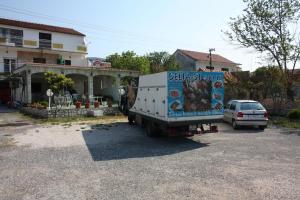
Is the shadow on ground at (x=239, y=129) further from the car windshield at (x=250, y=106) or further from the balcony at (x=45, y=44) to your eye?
the balcony at (x=45, y=44)

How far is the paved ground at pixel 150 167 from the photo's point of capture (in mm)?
5770

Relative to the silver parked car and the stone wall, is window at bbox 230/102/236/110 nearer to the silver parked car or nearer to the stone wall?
the silver parked car

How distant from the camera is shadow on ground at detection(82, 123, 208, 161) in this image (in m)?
9.18

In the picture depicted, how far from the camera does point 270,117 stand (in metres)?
19.1

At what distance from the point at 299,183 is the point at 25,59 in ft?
109

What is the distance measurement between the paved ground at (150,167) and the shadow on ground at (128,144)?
0.03 metres

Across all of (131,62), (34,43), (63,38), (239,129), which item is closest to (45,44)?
(34,43)

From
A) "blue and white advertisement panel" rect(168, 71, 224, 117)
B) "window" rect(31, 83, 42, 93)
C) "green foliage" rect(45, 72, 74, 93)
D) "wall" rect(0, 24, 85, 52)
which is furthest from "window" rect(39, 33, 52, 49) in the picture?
"blue and white advertisement panel" rect(168, 71, 224, 117)

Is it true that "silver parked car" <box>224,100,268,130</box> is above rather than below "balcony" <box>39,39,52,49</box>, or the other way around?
below


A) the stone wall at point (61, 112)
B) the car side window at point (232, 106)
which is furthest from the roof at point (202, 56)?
the car side window at point (232, 106)

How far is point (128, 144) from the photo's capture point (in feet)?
35.7

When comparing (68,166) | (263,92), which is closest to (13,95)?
(263,92)

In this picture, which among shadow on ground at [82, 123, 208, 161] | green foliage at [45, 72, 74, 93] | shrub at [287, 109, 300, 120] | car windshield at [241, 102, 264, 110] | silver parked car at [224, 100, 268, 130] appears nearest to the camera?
shadow on ground at [82, 123, 208, 161]

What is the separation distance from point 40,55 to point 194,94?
2834 cm
